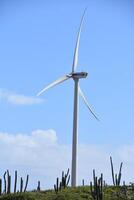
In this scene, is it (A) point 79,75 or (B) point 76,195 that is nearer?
(B) point 76,195

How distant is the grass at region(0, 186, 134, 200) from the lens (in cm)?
3466

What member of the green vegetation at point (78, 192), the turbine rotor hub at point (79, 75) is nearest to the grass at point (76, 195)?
the green vegetation at point (78, 192)

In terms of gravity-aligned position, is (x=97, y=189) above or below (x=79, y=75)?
below

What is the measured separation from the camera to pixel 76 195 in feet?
115

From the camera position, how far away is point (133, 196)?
113ft

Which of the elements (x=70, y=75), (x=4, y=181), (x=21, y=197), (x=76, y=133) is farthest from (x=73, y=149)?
(x=21, y=197)

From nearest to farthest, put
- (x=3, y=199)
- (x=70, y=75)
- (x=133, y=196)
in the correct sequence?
(x=133, y=196) < (x=3, y=199) < (x=70, y=75)

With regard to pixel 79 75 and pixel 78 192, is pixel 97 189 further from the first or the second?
pixel 79 75

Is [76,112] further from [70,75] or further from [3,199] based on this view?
[3,199]

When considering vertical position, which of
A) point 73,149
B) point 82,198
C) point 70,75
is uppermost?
point 70,75

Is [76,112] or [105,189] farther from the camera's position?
[76,112]

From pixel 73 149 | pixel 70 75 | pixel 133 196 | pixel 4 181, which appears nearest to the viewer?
pixel 133 196

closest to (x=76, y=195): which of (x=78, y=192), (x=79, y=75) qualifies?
(x=78, y=192)

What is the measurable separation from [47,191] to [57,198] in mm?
3679
